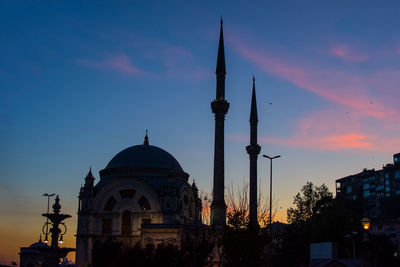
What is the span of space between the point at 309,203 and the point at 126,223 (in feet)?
78.5

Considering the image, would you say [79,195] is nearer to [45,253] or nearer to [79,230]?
[79,230]

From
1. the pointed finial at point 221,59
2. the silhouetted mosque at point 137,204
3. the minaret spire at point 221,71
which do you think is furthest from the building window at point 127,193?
the pointed finial at point 221,59

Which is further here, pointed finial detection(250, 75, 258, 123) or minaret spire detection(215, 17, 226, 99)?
pointed finial detection(250, 75, 258, 123)

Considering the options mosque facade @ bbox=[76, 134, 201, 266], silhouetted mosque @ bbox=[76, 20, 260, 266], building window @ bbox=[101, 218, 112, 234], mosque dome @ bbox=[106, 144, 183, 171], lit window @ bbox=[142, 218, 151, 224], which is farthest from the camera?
mosque dome @ bbox=[106, 144, 183, 171]

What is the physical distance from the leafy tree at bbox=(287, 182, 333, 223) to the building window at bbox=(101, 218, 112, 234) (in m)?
23.6

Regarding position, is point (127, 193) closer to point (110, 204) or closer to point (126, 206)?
point (126, 206)

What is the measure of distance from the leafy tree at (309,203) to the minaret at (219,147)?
22.3 metres

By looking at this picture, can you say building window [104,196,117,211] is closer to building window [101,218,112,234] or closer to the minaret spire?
building window [101,218,112,234]

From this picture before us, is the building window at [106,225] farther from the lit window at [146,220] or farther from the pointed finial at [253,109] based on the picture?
the pointed finial at [253,109]

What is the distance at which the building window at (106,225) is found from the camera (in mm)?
57250

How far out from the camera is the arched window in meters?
56.8

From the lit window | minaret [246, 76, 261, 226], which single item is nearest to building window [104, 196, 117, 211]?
the lit window

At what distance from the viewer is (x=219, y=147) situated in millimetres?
49094

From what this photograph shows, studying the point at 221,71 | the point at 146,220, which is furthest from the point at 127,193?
the point at 221,71
